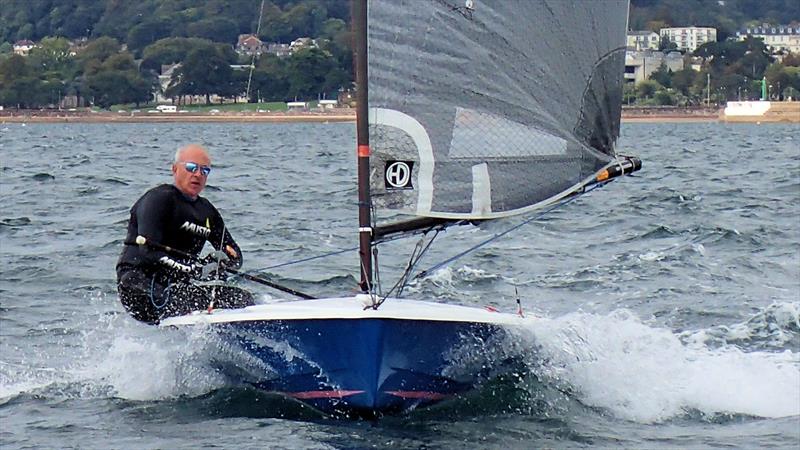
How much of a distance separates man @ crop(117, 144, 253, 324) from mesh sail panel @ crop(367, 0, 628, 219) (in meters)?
0.99

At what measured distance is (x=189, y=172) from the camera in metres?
7.75

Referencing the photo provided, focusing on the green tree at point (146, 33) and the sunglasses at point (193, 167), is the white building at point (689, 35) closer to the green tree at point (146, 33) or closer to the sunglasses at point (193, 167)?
the green tree at point (146, 33)

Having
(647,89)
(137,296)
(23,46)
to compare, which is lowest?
(647,89)

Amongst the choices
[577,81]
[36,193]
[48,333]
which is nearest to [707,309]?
[577,81]

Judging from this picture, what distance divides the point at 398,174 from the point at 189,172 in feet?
3.60

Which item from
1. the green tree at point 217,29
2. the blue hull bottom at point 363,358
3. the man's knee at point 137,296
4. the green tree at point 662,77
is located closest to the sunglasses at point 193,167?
the man's knee at point 137,296

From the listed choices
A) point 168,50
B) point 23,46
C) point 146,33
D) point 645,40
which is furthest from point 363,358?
point 645,40

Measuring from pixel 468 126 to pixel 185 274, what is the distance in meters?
1.49

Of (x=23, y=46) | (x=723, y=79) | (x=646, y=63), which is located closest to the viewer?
(x=723, y=79)

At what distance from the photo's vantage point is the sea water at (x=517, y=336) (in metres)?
7.33

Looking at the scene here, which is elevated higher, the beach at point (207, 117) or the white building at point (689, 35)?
the white building at point (689, 35)

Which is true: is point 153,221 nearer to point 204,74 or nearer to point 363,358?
point 363,358

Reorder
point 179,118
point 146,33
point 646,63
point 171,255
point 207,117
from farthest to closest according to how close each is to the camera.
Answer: point 646,63 → point 146,33 → point 179,118 → point 207,117 → point 171,255

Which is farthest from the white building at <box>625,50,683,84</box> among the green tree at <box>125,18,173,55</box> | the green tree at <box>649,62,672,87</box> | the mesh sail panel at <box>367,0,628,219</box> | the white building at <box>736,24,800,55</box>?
the mesh sail panel at <box>367,0,628,219</box>
